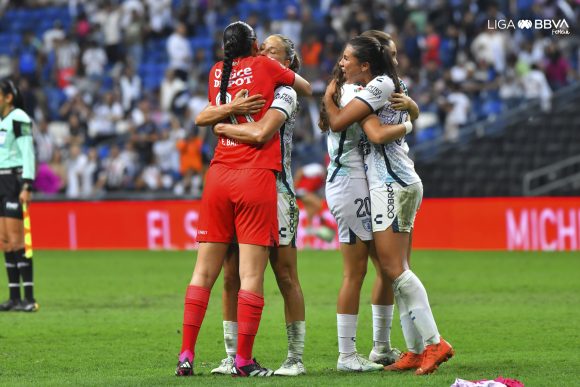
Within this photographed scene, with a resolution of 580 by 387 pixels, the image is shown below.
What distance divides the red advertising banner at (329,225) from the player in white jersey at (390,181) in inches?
493

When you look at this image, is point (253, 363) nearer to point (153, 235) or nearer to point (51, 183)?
point (153, 235)

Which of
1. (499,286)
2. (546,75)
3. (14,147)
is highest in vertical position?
(546,75)

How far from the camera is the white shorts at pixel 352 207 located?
8.29 m

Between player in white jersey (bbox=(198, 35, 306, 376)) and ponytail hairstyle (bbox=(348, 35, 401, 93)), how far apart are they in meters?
0.55

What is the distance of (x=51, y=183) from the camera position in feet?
84.3

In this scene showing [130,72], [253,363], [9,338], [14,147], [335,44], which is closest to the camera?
[253,363]

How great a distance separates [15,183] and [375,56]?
6236mm

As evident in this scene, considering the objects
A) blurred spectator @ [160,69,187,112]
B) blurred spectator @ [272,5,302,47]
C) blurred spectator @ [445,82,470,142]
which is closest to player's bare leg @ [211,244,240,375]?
blurred spectator @ [445,82,470,142]

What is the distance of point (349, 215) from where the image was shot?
8305mm

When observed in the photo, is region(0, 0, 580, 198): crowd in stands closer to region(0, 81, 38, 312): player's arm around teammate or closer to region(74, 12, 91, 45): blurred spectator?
region(74, 12, 91, 45): blurred spectator

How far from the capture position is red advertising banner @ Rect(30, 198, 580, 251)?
67.3 feet

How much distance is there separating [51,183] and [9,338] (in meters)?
15.3

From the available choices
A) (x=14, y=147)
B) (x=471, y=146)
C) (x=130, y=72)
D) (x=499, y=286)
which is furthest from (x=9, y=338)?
(x=130, y=72)

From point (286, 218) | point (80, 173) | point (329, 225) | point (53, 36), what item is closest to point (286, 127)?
point (286, 218)
